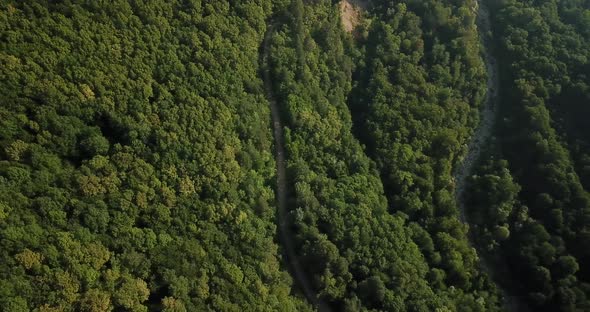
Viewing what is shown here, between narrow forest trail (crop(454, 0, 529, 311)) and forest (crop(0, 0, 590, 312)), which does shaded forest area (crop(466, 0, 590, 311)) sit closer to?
forest (crop(0, 0, 590, 312))

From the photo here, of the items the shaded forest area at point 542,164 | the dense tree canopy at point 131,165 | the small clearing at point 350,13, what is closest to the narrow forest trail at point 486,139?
Answer: the shaded forest area at point 542,164

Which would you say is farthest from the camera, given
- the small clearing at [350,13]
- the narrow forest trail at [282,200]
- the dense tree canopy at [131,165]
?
the small clearing at [350,13]

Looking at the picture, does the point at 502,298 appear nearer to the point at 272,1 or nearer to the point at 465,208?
the point at 465,208

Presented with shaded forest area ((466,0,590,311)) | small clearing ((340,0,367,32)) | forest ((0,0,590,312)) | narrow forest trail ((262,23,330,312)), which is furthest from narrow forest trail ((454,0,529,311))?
narrow forest trail ((262,23,330,312))

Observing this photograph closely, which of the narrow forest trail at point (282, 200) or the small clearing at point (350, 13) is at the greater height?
the small clearing at point (350, 13)

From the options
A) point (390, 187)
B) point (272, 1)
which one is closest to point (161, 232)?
point (390, 187)

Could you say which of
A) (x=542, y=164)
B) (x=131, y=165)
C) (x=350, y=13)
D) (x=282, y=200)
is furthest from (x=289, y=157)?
(x=542, y=164)

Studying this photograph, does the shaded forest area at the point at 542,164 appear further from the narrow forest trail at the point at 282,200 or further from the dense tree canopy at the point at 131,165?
the dense tree canopy at the point at 131,165

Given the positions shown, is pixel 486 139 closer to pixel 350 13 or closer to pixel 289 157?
pixel 350 13
